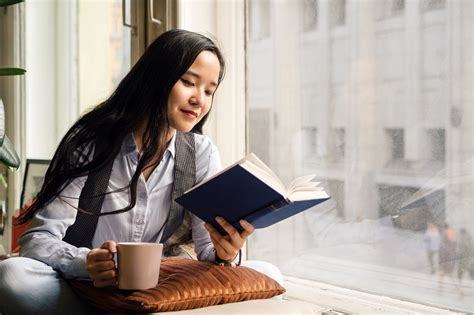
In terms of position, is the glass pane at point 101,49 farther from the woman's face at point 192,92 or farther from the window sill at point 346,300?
the window sill at point 346,300

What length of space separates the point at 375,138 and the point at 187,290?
717mm

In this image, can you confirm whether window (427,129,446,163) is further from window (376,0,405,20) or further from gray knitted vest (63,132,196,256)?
gray knitted vest (63,132,196,256)

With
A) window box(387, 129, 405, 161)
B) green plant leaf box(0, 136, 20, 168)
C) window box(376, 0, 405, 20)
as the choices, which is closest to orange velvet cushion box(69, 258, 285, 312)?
window box(387, 129, 405, 161)

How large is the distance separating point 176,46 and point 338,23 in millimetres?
520

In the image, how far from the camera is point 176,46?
145cm

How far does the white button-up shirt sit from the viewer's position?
4.38ft

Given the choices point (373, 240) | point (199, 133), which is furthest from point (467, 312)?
point (199, 133)

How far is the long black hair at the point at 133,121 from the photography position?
1427 millimetres

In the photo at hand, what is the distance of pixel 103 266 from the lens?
1.22 meters

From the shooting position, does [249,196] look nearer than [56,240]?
Yes

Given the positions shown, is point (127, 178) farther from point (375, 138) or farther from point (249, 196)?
point (375, 138)

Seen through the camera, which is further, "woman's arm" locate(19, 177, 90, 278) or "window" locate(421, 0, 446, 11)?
"window" locate(421, 0, 446, 11)

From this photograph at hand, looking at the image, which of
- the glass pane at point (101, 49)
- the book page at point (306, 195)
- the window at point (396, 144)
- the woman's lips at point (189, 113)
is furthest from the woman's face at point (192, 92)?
the glass pane at point (101, 49)

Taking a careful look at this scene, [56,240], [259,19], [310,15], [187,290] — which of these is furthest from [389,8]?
[56,240]
